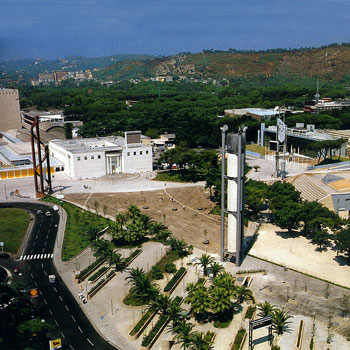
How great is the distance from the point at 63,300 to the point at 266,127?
90912mm

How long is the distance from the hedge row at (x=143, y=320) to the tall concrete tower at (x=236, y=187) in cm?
1319

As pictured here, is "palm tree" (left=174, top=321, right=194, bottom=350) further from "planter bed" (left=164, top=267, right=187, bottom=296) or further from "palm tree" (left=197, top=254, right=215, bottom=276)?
"palm tree" (left=197, top=254, right=215, bottom=276)

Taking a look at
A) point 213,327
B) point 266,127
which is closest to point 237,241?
point 213,327

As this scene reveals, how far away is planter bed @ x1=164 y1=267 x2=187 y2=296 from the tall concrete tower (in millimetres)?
6427

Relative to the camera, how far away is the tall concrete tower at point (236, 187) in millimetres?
49669

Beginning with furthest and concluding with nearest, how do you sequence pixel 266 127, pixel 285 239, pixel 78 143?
pixel 266 127
pixel 78 143
pixel 285 239

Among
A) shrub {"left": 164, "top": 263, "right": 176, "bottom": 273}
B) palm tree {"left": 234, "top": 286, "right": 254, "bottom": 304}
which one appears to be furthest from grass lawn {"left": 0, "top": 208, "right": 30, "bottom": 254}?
palm tree {"left": 234, "top": 286, "right": 254, "bottom": 304}

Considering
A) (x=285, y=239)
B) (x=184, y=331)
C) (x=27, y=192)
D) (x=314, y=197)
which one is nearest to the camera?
(x=184, y=331)

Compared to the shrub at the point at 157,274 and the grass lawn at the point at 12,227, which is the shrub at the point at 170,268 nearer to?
the shrub at the point at 157,274

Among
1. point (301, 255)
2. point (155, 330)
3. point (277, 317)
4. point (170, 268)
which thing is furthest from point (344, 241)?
point (155, 330)

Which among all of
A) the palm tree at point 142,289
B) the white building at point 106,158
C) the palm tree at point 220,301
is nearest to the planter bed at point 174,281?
the palm tree at point 142,289

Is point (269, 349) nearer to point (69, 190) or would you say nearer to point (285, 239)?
point (285, 239)

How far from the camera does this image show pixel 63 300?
1804 inches

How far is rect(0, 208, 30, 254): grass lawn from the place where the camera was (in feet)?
196
